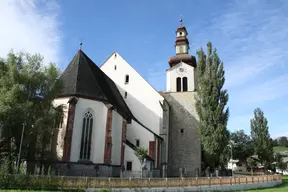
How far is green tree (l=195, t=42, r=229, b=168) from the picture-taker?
27.1 meters

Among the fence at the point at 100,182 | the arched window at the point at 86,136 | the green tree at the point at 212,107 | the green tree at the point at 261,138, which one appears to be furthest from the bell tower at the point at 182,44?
the fence at the point at 100,182

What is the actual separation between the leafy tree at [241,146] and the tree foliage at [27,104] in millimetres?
59267

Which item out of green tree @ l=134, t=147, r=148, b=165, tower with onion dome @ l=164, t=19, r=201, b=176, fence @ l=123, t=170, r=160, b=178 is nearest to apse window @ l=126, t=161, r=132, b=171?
fence @ l=123, t=170, r=160, b=178

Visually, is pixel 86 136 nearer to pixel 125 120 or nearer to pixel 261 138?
pixel 125 120

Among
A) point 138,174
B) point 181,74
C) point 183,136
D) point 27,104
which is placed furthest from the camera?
point 181,74

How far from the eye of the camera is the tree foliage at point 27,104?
1758 cm

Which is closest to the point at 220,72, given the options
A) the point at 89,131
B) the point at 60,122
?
the point at 89,131

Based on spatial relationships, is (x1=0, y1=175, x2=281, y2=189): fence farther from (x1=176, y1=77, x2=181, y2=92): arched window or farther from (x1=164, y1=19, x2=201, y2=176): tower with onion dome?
(x1=176, y1=77, x2=181, y2=92): arched window

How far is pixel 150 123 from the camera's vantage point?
1283 inches

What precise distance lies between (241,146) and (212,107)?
49.1 metres

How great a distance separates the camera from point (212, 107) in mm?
28688

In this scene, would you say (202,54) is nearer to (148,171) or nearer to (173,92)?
(173,92)

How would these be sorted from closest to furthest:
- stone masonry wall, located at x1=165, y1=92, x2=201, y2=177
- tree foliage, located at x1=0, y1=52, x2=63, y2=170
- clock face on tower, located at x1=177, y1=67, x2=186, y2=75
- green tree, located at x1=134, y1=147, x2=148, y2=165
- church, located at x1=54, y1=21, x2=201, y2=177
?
tree foliage, located at x1=0, y1=52, x2=63, y2=170 < church, located at x1=54, y1=21, x2=201, y2=177 < green tree, located at x1=134, y1=147, x2=148, y2=165 < stone masonry wall, located at x1=165, y1=92, x2=201, y2=177 < clock face on tower, located at x1=177, y1=67, x2=186, y2=75

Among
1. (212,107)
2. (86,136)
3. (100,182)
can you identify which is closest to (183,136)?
(212,107)
